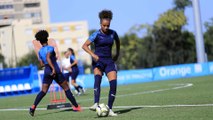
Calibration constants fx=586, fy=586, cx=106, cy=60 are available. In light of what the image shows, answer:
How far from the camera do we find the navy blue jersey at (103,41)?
12359mm

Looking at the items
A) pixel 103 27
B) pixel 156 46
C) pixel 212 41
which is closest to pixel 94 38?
pixel 103 27

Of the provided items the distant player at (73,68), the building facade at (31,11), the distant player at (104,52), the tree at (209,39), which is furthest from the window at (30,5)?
the distant player at (104,52)

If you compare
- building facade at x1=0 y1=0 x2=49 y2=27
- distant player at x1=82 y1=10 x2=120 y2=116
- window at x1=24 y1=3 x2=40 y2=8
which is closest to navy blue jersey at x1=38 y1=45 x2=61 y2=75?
distant player at x1=82 y1=10 x2=120 y2=116

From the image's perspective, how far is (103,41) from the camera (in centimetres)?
1236

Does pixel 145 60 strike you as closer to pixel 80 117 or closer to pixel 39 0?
pixel 39 0

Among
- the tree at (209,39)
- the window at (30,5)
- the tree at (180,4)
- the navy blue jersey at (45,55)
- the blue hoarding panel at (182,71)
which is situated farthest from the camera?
the window at (30,5)

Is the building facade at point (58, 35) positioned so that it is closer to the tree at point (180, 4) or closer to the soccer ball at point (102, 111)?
the tree at point (180, 4)

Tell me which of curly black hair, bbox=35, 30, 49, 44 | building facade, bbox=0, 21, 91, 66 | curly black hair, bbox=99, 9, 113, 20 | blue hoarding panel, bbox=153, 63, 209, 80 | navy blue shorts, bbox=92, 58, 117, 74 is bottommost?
blue hoarding panel, bbox=153, 63, 209, 80

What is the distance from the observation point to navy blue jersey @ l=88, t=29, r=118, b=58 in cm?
1236

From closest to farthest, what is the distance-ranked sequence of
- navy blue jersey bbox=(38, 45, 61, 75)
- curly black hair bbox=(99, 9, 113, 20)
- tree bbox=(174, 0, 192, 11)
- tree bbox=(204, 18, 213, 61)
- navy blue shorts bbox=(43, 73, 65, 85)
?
curly black hair bbox=(99, 9, 113, 20) → navy blue jersey bbox=(38, 45, 61, 75) → navy blue shorts bbox=(43, 73, 65, 85) → tree bbox=(174, 0, 192, 11) → tree bbox=(204, 18, 213, 61)

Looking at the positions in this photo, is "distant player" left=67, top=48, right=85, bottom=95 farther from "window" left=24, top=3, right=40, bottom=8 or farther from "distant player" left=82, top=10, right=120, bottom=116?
"window" left=24, top=3, right=40, bottom=8

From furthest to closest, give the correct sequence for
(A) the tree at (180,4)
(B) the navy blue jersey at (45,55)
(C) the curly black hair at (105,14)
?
(A) the tree at (180,4), (B) the navy blue jersey at (45,55), (C) the curly black hair at (105,14)

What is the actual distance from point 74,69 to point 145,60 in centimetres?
9410

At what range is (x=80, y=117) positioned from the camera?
1212 cm
